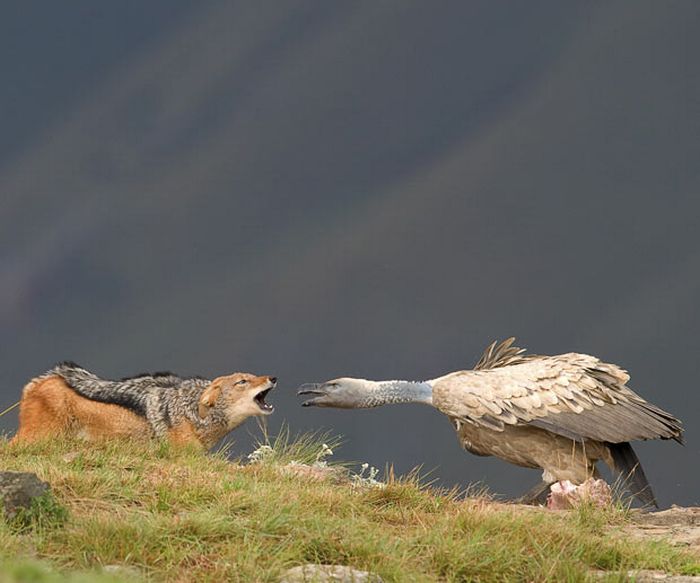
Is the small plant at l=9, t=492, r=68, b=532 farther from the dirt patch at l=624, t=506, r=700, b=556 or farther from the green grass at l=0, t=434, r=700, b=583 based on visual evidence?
the dirt patch at l=624, t=506, r=700, b=556

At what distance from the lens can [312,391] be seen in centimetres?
1216

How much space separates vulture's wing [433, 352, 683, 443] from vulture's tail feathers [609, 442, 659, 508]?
327mm

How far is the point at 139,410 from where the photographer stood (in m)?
10.8

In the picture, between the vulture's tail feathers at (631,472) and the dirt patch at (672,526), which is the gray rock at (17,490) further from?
the vulture's tail feathers at (631,472)

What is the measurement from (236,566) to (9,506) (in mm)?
1739

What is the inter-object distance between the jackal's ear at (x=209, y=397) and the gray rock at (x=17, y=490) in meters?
3.49

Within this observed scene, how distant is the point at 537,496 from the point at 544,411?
0.97 meters

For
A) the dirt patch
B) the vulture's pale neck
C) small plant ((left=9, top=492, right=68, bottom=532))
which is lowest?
the dirt patch

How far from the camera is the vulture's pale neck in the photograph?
12383mm

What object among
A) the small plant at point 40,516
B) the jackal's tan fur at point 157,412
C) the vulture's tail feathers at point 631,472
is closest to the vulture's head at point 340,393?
the jackal's tan fur at point 157,412

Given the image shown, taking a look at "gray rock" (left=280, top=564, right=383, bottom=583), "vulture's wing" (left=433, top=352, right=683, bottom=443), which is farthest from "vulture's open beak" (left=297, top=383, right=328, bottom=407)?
"gray rock" (left=280, top=564, right=383, bottom=583)

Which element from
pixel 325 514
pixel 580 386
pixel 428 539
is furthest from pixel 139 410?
pixel 580 386

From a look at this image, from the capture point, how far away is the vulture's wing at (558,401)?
38.8 ft

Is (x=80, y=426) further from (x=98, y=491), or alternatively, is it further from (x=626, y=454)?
(x=626, y=454)
